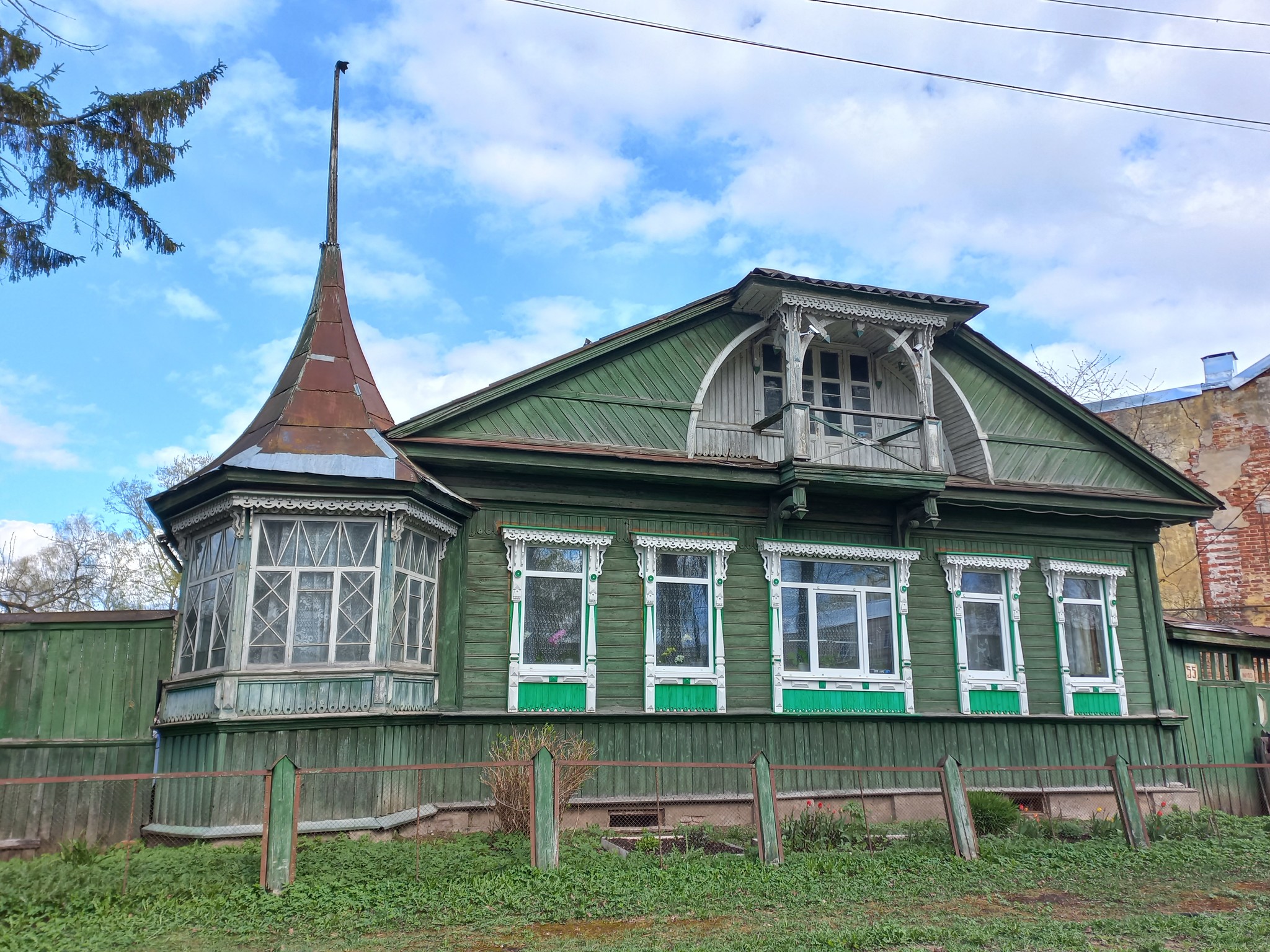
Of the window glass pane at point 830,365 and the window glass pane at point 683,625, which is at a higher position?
the window glass pane at point 830,365

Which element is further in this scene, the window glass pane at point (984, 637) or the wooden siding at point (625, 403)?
the window glass pane at point (984, 637)

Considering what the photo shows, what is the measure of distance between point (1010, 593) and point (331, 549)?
9659 mm

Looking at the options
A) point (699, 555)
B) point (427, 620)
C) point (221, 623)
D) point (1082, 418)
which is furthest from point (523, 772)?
point (1082, 418)

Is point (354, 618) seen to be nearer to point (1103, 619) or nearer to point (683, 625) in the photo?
point (683, 625)

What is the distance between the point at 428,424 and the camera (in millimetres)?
12148

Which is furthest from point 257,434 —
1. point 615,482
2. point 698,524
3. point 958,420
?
point 958,420

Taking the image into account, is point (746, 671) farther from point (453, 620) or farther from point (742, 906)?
point (742, 906)

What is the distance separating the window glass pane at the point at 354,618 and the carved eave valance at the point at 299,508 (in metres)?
0.66

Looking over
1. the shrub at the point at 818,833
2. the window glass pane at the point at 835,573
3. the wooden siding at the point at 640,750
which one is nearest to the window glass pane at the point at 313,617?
the wooden siding at the point at 640,750

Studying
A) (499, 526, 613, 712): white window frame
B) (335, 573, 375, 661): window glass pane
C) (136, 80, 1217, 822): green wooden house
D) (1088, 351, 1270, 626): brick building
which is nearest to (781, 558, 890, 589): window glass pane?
(136, 80, 1217, 822): green wooden house

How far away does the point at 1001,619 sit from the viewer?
14844 mm

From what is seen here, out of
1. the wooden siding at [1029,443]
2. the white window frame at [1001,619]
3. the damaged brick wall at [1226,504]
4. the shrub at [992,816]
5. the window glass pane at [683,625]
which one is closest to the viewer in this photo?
the shrub at [992,816]

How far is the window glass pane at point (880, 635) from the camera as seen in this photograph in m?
14.0

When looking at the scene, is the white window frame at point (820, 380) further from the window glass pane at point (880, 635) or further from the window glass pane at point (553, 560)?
the window glass pane at point (553, 560)
